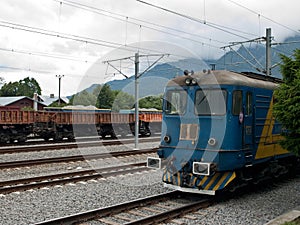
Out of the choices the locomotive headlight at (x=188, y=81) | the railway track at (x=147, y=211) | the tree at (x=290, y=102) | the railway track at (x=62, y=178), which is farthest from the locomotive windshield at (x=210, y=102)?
the railway track at (x=62, y=178)

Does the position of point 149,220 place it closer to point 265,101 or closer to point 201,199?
point 201,199

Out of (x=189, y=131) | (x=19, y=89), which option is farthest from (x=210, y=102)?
(x=19, y=89)

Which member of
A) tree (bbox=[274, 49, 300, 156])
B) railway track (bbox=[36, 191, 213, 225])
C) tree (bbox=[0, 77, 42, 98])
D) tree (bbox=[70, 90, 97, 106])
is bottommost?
railway track (bbox=[36, 191, 213, 225])

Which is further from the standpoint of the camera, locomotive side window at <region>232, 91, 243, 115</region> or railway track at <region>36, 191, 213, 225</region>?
locomotive side window at <region>232, 91, 243, 115</region>

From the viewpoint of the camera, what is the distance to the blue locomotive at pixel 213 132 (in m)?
8.56

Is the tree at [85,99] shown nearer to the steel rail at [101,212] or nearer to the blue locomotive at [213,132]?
the blue locomotive at [213,132]

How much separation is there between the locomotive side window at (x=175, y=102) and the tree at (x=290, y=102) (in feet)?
7.93

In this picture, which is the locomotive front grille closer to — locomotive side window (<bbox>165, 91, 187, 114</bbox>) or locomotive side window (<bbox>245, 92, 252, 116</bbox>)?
locomotive side window (<bbox>165, 91, 187, 114</bbox>)

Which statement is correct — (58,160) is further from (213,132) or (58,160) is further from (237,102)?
(237,102)

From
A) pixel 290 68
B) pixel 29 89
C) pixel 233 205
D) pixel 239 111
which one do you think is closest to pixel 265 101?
pixel 239 111

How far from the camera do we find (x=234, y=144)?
8.65m

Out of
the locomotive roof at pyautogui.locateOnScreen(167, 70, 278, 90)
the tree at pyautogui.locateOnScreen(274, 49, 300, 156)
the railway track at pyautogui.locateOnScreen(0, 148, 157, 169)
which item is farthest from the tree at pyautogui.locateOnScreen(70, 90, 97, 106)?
the tree at pyautogui.locateOnScreen(274, 49, 300, 156)

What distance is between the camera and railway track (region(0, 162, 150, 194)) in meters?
10.0

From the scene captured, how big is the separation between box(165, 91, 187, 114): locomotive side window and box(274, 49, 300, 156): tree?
2416mm
